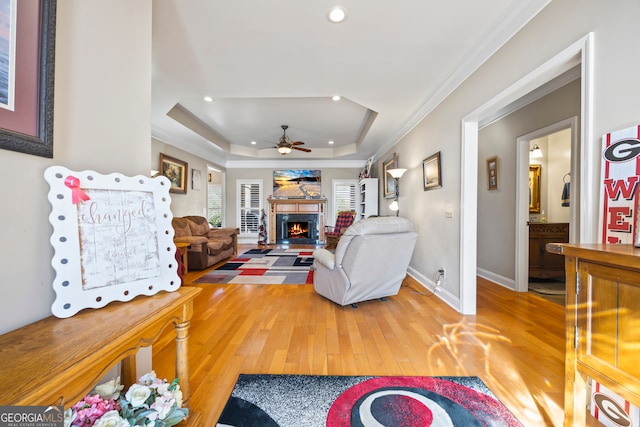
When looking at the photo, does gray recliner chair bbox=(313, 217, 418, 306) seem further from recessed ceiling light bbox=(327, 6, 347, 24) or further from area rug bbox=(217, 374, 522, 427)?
recessed ceiling light bbox=(327, 6, 347, 24)

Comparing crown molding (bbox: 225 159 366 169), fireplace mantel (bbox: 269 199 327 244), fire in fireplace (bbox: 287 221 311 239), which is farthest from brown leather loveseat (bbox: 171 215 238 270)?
crown molding (bbox: 225 159 366 169)

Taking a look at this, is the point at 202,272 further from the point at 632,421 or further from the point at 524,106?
the point at 524,106

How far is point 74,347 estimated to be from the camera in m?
0.64

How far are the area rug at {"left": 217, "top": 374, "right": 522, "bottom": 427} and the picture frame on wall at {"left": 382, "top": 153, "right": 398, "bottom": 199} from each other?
3767 millimetres

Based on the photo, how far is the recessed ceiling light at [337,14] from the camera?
5.94 feet

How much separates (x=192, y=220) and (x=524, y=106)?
236 inches

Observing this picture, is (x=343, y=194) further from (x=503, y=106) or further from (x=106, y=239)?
(x=106, y=239)

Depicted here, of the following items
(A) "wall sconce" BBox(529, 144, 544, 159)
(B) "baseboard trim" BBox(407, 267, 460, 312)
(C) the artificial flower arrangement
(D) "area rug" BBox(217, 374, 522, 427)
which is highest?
(A) "wall sconce" BBox(529, 144, 544, 159)

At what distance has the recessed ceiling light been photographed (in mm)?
1811

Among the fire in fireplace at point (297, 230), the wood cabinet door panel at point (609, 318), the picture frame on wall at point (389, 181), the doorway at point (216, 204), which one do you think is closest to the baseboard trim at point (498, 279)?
the picture frame on wall at point (389, 181)

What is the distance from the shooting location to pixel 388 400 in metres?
1.39

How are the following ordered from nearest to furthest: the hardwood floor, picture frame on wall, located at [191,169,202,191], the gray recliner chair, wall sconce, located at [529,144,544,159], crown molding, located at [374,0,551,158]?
the hardwood floor < crown molding, located at [374,0,551,158] < the gray recliner chair < wall sconce, located at [529,144,544,159] < picture frame on wall, located at [191,169,202,191]

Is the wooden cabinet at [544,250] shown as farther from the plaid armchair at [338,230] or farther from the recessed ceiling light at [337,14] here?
the recessed ceiling light at [337,14]
